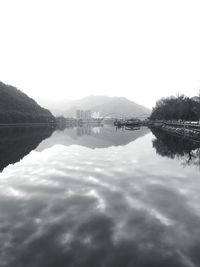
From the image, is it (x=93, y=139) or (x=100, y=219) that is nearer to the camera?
(x=100, y=219)

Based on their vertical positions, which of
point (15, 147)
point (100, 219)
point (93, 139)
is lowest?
point (93, 139)

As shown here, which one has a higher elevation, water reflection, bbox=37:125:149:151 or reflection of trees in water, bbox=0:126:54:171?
reflection of trees in water, bbox=0:126:54:171

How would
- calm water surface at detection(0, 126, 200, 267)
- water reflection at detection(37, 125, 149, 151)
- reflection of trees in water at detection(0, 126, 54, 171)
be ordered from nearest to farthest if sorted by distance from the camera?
calm water surface at detection(0, 126, 200, 267) < reflection of trees in water at detection(0, 126, 54, 171) < water reflection at detection(37, 125, 149, 151)

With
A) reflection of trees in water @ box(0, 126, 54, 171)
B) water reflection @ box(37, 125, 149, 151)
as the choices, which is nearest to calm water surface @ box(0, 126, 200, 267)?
reflection of trees in water @ box(0, 126, 54, 171)

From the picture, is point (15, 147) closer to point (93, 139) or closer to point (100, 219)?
point (93, 139)

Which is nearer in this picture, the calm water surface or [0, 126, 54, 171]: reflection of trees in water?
the calm water surface

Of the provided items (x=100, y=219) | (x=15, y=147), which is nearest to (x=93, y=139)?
(x=15, y=147)

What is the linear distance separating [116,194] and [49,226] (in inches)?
273

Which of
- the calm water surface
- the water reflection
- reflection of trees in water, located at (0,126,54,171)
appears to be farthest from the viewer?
the water reflection

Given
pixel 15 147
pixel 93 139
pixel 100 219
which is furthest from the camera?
pixel 93 139

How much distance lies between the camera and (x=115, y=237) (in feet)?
40.3

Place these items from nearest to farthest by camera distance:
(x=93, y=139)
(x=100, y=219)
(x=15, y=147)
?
1. (x=100, y=219)
2. (x=15, y=147)
3. (x=93, y=139)

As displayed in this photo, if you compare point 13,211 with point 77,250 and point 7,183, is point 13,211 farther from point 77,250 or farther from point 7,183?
point 7,183

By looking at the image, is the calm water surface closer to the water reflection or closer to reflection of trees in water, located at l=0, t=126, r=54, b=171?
reflection of trees in water, located at l=0, t=126, r=54, b=171
